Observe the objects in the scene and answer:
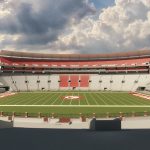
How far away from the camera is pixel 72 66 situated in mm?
86750

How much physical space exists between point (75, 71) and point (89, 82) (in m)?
7.38

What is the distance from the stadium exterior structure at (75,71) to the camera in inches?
3054

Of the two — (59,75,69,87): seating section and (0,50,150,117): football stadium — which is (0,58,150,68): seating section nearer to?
(0,50,150,117): football stadium

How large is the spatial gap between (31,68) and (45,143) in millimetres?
78384

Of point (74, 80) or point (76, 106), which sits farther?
point (74, 80)

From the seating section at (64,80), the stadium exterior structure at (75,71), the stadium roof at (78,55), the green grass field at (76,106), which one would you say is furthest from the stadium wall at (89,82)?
the green grass field at (76,106)

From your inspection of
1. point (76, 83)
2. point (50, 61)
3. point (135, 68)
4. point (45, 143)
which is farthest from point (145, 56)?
point (45, 143)

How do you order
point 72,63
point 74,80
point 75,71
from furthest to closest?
point 72,63 → point 75,71 → point 74,80

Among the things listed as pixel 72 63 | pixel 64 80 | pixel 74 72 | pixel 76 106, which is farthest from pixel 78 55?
pixel 76 106

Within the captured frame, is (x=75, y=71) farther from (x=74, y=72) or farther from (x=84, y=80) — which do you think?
(x=84, y=80)

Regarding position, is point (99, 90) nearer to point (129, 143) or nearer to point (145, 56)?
A: point (145, 56)

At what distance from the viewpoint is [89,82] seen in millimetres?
80500

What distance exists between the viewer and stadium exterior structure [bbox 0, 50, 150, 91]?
77.6m

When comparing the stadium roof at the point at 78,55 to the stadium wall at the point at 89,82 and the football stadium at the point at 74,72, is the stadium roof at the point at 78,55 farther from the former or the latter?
the stadium wall at the point at 89,82
